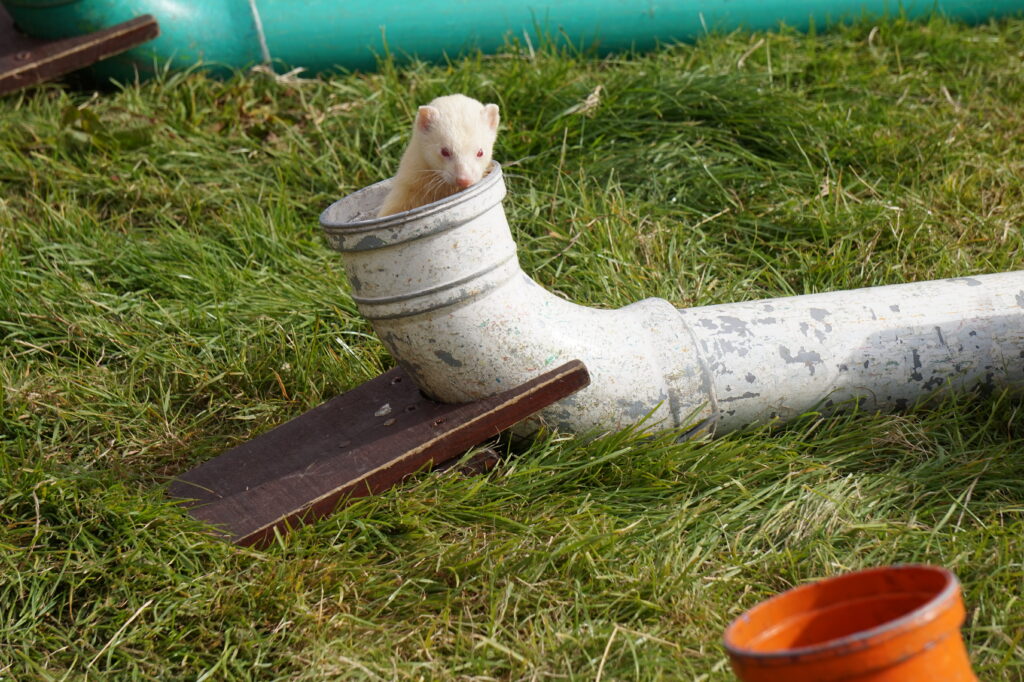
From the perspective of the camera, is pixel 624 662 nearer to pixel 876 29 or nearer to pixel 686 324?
pixel 686 324

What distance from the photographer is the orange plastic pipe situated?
1.46 m

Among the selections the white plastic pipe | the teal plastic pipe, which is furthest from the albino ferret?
the teal plastic pipe

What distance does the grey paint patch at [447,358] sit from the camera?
2.74 m

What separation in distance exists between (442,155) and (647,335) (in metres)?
0.77

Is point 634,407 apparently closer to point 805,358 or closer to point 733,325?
point 733,325

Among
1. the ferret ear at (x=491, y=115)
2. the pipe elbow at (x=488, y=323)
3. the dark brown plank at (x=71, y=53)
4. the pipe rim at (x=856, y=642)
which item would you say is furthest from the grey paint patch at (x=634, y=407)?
the dark brown plank at (x=71, y=53)

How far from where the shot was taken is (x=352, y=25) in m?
4.96

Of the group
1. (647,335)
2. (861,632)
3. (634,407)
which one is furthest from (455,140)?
(861,632)

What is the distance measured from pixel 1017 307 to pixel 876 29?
2459 millimetres

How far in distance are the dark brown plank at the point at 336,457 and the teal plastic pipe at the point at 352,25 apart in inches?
Result: 100

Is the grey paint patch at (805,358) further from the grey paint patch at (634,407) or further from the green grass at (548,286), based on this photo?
the grey paint patch at (634,407)

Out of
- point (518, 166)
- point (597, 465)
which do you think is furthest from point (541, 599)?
point (518, 166)

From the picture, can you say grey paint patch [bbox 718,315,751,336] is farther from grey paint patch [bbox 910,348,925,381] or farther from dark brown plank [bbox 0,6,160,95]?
dark brown plank [bbox 0,6,160,95]

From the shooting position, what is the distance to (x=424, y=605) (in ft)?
8.00
